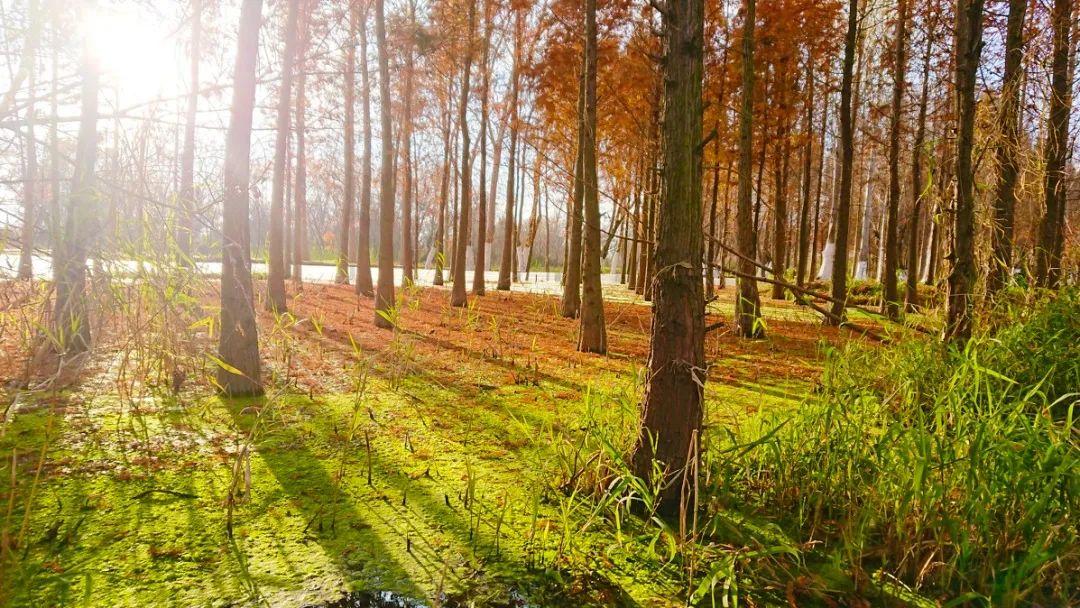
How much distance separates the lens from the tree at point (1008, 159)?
406cm

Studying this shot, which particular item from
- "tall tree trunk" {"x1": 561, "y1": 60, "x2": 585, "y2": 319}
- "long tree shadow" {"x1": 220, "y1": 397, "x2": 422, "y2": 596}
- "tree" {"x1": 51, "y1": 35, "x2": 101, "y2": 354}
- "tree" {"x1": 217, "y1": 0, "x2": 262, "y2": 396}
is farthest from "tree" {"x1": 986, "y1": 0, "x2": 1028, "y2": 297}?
"tree" {"x1": 51, "y1": 35, "x2": 101, "y2": 354}

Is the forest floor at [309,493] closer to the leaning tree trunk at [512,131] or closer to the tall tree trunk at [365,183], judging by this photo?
the tall tree trunk at [365,183]

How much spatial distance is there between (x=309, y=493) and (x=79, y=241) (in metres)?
1.86

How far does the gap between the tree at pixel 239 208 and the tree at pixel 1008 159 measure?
5002 millimetres

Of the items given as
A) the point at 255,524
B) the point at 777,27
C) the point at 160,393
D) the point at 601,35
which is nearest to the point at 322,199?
the point at 601,35

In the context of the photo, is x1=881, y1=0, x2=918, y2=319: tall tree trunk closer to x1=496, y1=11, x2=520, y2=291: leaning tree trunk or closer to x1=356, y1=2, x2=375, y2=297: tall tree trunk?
x1=496, y1=11, x2=520, y2=291: leaning tree trunk

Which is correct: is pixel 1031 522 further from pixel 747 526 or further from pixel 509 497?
pixel 509 497

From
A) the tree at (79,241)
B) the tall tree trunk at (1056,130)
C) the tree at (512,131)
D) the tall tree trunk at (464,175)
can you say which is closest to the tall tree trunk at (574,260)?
the tall tree trunk at (464,175)

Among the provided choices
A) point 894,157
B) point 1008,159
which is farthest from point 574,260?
point 894,157

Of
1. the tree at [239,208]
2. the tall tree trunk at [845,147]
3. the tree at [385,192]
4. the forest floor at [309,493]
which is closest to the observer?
the forest floor at [309,493]

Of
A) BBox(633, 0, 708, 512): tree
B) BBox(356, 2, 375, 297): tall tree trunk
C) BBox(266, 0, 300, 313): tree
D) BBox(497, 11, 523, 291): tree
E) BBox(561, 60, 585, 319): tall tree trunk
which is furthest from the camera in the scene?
BBox(497, 11, 523, 291): tree

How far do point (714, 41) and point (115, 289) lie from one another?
12113 mm

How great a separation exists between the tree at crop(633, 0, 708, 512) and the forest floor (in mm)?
206

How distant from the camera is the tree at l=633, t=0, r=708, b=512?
203 centimetres
